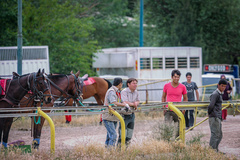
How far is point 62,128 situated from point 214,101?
6.89 metres

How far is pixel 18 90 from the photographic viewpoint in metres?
9.51

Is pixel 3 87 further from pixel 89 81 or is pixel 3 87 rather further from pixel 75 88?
pixel 89 81

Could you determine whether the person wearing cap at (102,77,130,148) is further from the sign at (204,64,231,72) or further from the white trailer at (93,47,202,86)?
the sign at (204,64,231,72)

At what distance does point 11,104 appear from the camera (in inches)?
373

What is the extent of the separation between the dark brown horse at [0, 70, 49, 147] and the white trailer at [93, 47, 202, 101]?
1425 centimetres

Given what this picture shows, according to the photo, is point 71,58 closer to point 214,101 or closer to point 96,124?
point 96,124

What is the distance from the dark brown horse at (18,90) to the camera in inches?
371

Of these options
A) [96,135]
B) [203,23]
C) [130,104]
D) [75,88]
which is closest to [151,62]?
[203,23]

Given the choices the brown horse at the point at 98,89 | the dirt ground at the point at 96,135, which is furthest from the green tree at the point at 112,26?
the dirt ground at the point at 96,135

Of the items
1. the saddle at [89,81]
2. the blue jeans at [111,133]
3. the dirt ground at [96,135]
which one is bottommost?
the dirt ground at [96,135]

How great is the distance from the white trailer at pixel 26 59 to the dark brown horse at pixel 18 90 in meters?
9.99

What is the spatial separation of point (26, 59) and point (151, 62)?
779 cm

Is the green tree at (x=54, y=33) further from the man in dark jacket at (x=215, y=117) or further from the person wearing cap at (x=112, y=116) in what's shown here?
the man in dark jacket at (x=215, y=117)

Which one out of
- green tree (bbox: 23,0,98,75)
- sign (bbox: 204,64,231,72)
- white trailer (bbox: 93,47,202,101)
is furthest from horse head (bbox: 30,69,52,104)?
sign (bbox: 204,64,231,72)
